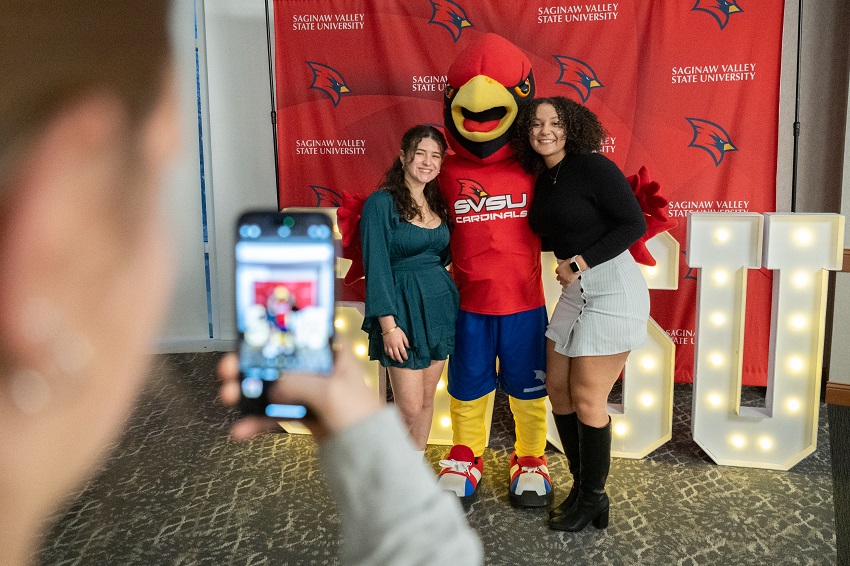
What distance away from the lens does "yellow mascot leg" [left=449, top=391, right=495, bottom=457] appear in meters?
2.62

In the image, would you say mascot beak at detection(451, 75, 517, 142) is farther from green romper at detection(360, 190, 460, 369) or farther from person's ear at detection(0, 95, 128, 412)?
person's ear at detection(0, 95, 128, 412)

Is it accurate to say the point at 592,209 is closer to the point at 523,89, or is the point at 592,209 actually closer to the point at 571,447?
the point at 523,89

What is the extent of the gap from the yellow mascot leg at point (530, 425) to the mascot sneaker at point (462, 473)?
180mm

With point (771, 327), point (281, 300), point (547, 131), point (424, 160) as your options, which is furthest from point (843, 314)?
point (281, 300)

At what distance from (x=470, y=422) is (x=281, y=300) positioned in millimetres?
2213

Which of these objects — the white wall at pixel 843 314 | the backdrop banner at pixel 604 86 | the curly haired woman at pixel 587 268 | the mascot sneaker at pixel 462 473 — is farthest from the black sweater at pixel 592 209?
the white wall at pixel 843 314

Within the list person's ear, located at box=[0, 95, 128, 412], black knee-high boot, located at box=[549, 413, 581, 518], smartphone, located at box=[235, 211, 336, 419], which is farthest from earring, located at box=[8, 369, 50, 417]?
black knee-high boot, located at box=[549, 413, 581, 518]

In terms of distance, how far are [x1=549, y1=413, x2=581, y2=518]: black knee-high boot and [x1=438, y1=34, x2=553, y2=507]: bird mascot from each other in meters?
0.09

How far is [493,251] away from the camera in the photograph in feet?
7.96

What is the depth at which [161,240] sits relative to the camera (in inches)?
9.8

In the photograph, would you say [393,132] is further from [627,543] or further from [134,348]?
[134,348]

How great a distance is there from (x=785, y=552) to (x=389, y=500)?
222 centimetres

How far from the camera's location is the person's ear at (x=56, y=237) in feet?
0.67

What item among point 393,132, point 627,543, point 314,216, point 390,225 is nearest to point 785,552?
point 627,543
